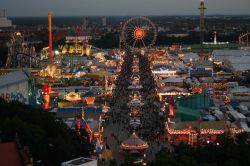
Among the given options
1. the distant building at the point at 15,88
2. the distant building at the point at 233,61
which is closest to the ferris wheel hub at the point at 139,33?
the distant building at the point at 233,61

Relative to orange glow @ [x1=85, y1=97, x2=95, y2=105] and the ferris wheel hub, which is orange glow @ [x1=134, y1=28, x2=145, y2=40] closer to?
the ferris wheel hub

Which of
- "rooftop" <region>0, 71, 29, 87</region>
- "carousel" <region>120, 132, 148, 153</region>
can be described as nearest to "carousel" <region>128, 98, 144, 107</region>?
"rooftop" <region>0, 71, 29, 87</region>

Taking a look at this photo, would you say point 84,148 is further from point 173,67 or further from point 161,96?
point 173,67

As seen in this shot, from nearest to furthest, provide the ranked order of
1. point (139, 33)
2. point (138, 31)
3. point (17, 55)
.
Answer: point (17, 55)
point (139, 33)
point (138, 31)

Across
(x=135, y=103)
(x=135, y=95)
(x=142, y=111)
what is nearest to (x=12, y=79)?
(x=135, y=103)

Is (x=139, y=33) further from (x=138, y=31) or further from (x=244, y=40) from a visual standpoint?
(x=244, y=40)

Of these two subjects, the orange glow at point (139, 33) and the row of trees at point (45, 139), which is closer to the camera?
the row of trees at point (45, 139)

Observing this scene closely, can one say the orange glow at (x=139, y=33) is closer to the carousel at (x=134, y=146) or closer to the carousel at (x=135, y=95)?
the carousel at (x=135, y=95)
